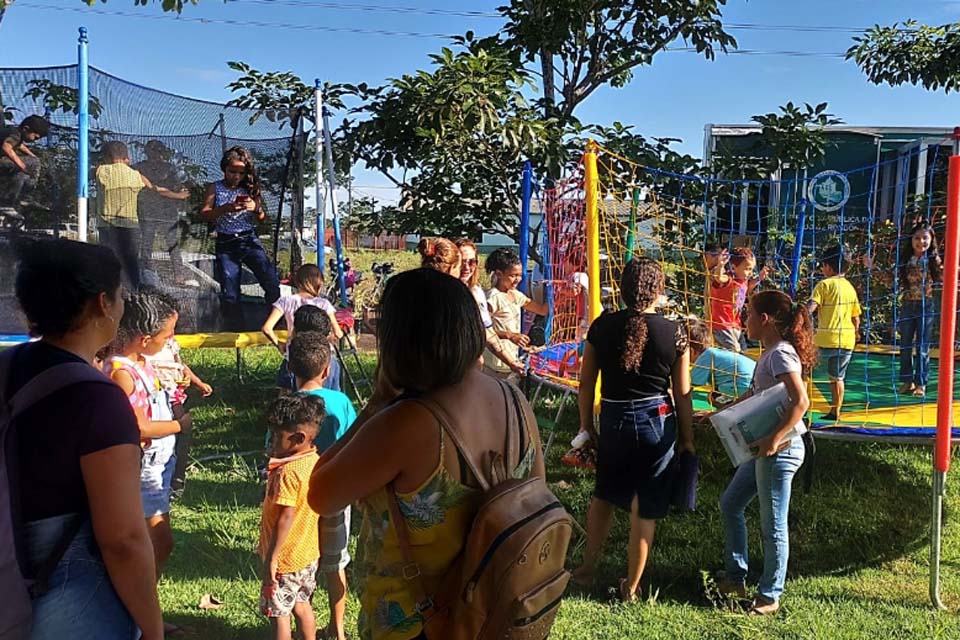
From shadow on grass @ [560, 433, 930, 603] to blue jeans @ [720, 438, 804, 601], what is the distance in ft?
1.01

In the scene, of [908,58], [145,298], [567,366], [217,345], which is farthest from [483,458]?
[908,58]

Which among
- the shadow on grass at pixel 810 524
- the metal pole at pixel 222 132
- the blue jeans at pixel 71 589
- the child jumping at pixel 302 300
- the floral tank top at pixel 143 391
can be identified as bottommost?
the shadow on grass at pixel 810 524

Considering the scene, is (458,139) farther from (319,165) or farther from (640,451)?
(640,451)

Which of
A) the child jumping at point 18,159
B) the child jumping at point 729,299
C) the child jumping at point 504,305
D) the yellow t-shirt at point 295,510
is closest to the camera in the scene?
the yellow t-shirt at point 295,510

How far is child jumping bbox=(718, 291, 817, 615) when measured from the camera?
3537mm

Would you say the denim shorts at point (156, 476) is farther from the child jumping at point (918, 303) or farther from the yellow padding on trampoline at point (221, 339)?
the child jumping at point (918, 303)

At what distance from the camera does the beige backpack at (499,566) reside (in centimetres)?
157

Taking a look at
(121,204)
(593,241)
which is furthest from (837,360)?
(121,204)

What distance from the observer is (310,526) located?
2.87 meters

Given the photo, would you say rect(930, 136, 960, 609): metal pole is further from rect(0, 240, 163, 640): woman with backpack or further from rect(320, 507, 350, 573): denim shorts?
rect(0, 240, 163, 640): woman with backpack

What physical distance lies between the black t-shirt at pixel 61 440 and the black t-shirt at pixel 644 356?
249cm

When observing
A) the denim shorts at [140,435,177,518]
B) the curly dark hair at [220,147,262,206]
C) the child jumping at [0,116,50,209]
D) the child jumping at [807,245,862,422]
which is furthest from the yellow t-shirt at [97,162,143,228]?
the child jumping at [807,245,862,422]

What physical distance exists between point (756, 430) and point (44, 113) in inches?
202

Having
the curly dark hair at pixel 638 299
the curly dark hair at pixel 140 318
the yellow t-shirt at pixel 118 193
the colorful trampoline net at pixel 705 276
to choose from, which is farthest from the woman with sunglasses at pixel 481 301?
the yellow t-shirt at pixel 118 193
